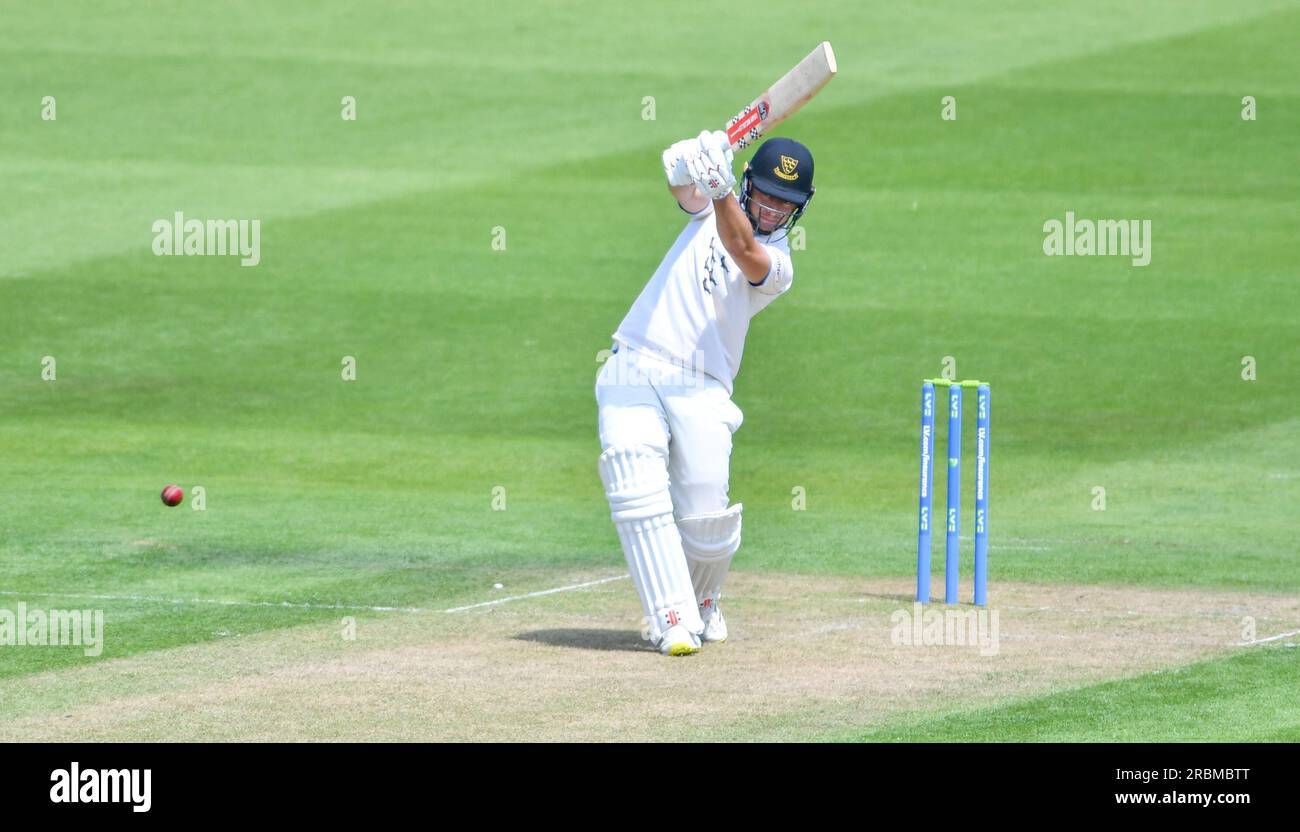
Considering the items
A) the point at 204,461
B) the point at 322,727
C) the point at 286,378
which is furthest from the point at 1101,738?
the point at 286,378

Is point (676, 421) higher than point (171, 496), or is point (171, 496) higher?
point (676, 421)

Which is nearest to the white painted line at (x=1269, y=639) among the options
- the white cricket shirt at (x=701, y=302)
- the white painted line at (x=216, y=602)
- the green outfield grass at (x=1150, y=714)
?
the green outfield grass at (x=1150, y=714)

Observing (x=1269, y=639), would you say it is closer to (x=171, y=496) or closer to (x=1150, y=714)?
(x=1150, y=714)

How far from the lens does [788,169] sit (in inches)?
356

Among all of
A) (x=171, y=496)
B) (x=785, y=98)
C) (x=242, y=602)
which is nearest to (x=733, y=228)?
(x=785, y=98)

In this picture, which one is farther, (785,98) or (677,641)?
(785,98)

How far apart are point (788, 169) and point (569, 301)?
11.0 metres

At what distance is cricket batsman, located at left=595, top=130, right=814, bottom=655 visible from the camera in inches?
353

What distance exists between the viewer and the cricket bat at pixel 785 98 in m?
9.01

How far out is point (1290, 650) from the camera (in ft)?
30.5

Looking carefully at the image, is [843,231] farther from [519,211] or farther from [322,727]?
[322,727]

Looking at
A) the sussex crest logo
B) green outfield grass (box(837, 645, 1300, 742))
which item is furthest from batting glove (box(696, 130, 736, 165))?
green outfield grass (box(837, 645, 1300, 742))

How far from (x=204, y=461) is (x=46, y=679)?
6.88 meters

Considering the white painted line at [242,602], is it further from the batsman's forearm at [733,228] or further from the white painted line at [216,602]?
the batsman's forearm at [733,228]
